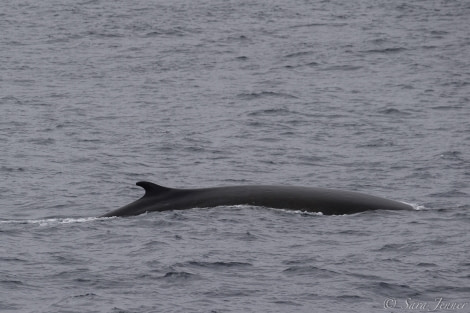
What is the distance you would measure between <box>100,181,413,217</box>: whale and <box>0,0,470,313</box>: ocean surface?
275 millimetres

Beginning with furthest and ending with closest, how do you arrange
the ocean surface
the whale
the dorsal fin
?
1. the dorsal fin
2. the whale
3. the ocean surface

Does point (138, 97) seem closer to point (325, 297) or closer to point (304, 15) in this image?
point (325, 297)

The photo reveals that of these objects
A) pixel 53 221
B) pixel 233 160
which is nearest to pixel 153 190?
pixel 53 221

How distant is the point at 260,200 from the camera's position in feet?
66.8

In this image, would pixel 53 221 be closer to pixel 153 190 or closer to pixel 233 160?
pixel 153 190

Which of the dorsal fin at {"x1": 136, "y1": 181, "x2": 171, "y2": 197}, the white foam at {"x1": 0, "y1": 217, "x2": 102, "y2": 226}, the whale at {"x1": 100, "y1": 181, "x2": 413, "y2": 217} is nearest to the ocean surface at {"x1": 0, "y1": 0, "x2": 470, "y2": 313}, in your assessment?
the white foam at {"x1": 0, "y1": 217, "x2": 102, "y2": 226}

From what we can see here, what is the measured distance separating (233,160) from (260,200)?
25.0 feet

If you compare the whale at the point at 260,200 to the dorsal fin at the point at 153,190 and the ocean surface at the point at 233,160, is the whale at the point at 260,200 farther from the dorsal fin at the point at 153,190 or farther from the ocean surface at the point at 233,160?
the ocean surface at the point at 233,160

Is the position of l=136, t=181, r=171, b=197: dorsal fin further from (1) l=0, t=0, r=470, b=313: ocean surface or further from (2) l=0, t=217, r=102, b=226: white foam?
(2) l=0, t=217, r=102, b=226: white foam

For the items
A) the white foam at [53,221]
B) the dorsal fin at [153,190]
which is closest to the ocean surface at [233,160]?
the white foam at [53,221]

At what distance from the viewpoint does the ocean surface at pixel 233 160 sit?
1605 cm

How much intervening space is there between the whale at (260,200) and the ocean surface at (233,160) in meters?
0.27

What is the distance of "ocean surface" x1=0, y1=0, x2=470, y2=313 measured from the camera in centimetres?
1605

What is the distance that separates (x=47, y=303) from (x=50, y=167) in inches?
470
